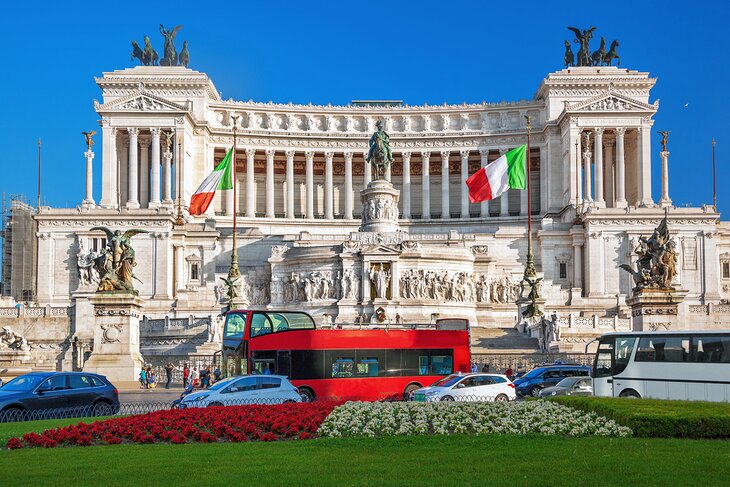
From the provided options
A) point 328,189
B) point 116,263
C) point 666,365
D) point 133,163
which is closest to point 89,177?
point 133,163

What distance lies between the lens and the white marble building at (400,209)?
2830 inches

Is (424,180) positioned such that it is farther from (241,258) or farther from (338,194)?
(241,258)

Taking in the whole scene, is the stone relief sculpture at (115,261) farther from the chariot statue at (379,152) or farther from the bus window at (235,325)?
the chariot statue at (379,152)

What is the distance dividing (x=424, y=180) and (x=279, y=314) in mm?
70278

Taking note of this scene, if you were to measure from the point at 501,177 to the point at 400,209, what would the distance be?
140 feet

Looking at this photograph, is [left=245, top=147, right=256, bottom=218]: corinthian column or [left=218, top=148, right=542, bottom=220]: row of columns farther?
[left=218, top=148, right=542, bottom=220]: row of columns

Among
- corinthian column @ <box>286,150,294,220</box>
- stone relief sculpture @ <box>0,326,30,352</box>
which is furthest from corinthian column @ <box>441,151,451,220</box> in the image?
stone relief sculpture @ <box>0,326,30,352</box>

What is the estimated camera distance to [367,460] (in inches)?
692

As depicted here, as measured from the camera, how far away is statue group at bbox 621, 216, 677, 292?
151 ft

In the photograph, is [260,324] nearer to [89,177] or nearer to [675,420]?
[675,420]

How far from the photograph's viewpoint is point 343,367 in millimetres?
36969

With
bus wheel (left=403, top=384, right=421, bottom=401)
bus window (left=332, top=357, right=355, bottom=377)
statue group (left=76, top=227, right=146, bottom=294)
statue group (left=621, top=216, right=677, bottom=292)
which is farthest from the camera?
statue group (left=621, top=216, right=677, bottom=292)

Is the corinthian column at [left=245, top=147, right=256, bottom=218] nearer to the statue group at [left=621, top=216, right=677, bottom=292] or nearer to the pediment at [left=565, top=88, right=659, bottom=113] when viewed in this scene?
the pediment at [left=565, top=88, right=659, bottom=113]

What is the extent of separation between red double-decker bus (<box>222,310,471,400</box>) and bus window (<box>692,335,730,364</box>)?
1175 cm
